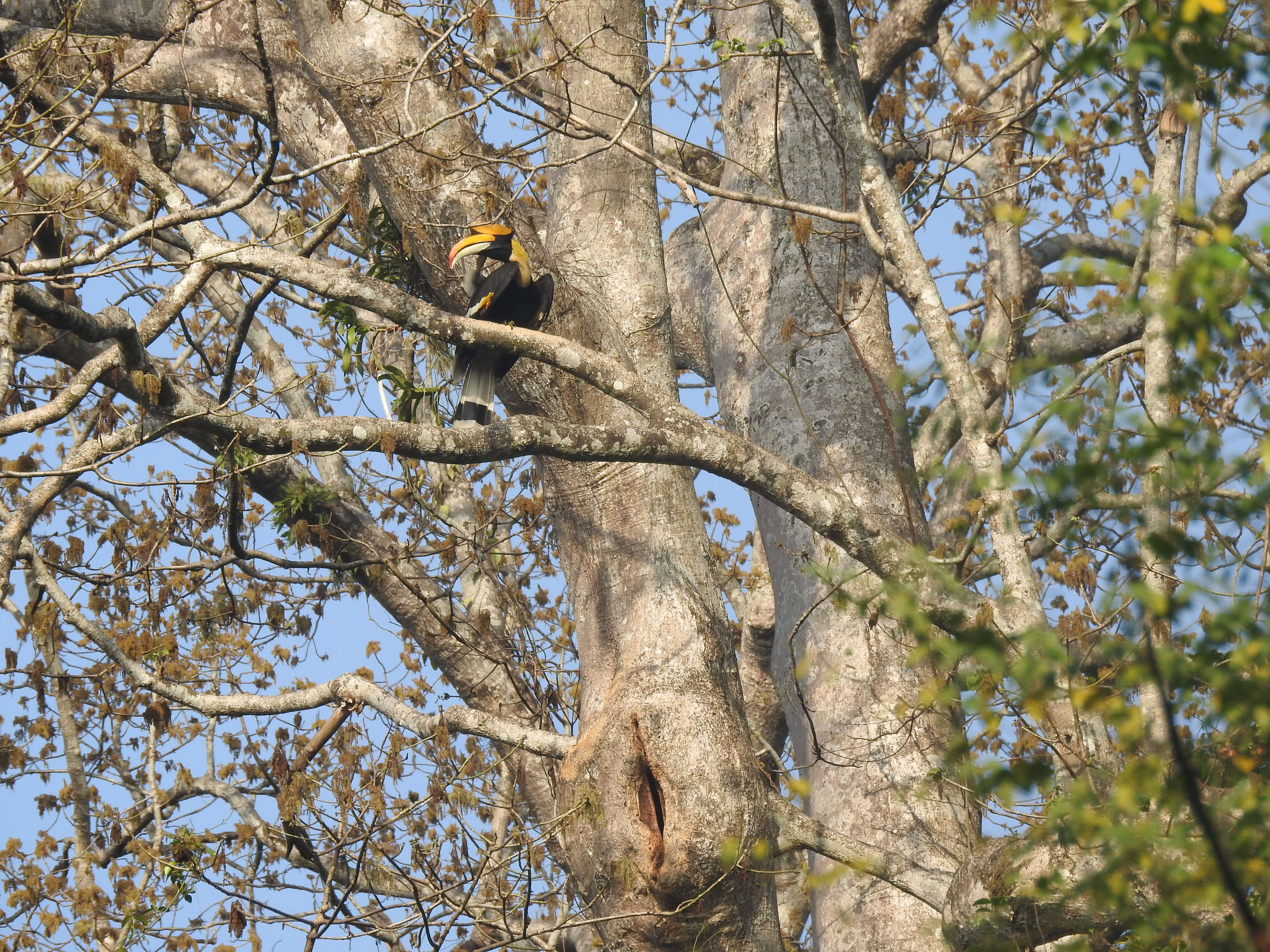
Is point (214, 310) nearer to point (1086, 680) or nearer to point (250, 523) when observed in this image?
point (250, 523)

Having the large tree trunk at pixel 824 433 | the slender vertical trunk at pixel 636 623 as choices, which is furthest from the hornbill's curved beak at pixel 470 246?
the large tree trunk at pixel 824 433

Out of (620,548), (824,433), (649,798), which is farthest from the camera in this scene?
(824,433)

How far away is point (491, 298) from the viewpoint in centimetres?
486

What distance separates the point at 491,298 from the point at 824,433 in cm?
152

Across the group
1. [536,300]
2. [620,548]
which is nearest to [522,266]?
[536,300]

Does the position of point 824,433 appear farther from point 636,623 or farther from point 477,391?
point 477,391

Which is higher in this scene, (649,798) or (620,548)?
(620,548)

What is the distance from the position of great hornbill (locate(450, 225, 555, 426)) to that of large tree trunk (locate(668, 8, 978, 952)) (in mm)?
749

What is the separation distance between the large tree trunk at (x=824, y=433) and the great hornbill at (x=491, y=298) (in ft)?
2.46

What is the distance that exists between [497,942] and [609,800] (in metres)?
0.81

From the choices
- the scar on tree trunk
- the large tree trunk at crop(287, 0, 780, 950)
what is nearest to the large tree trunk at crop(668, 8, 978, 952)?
the large tree trunk at crop(287, 0, 780, 950)

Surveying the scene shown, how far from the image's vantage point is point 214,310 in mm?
7945

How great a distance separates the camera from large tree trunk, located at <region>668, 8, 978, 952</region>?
4504 mm

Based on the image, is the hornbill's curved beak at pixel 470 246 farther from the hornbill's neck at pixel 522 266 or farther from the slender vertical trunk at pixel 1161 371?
the slender vertical trunk at pixel 1161 371
